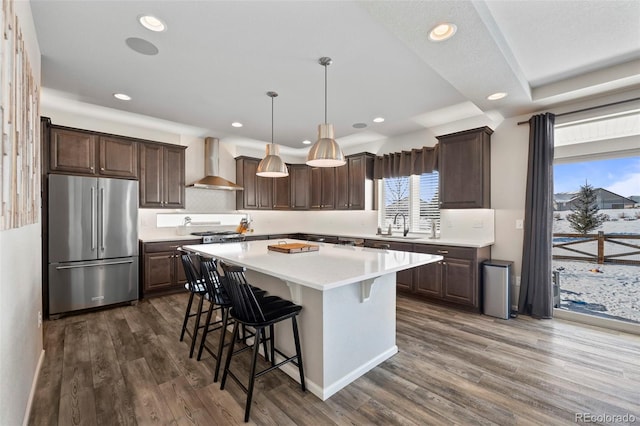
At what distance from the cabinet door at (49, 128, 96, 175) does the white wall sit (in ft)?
5.83

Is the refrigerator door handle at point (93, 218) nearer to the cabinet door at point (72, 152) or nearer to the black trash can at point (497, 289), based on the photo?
the cabinet door at point (72, 152)

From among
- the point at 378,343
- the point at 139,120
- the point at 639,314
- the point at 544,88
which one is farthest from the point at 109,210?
the point at 639,314

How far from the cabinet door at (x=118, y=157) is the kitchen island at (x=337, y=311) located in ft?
9.45

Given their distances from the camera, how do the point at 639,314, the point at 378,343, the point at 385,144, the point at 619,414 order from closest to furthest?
the point at 619,414 → the point at 378,343 → the point at 639,314 → the point at 385,144

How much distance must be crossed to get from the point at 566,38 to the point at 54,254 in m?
5.93

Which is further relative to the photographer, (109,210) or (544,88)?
(109,210)

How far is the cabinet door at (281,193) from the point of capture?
6.39m

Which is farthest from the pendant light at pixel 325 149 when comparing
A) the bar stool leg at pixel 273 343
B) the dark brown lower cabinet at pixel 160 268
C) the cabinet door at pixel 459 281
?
the dark brown lower cabinet at pixel 160 268

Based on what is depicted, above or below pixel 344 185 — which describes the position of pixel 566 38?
above

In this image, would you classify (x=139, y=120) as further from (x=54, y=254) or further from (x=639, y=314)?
(x=639, y=314)

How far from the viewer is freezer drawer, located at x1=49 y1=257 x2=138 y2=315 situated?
3.57 m

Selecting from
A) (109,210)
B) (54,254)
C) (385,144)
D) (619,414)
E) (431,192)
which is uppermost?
(385,144)

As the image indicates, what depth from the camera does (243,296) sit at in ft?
6.33

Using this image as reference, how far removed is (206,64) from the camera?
2.78 m
